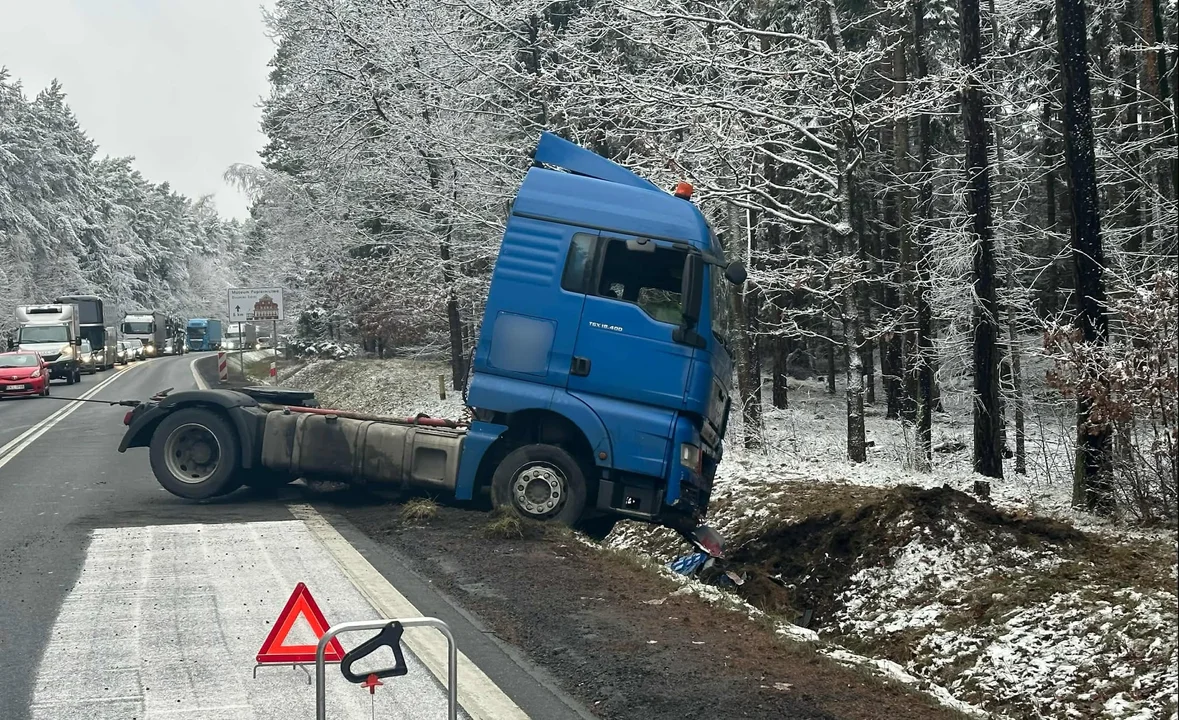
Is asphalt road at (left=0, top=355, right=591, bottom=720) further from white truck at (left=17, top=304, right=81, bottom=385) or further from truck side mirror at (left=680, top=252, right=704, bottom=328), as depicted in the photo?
white truck at (left=17, top=304, right=81, bottom=385)

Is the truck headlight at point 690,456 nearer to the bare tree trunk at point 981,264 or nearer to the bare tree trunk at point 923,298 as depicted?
the bare tree trunk at point 981,264

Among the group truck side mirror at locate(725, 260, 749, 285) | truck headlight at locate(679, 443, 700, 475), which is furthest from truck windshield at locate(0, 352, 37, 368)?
truck side mirror at locate(725, 260, 749, 285)

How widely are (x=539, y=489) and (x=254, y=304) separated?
23437 mm

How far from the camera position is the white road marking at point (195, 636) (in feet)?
19.3

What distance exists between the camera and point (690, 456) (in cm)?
1072

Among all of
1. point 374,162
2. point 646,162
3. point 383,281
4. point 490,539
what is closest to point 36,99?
point 383,281

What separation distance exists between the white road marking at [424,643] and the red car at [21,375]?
1078 inches

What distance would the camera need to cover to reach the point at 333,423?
498 inches

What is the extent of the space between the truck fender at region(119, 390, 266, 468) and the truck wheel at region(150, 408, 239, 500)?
0.31 feet

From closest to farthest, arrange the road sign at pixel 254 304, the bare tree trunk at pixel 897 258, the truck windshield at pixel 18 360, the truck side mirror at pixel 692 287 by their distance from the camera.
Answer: the truck side mirror at pixel 692 287
the bare tree trunk at pixel 897 258
the road sign at pixel 254 304
the truck windshield at pixel 18 360

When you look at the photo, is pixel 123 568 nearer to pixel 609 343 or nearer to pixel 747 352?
pixel 609 343

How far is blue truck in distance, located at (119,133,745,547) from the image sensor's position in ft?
34.8

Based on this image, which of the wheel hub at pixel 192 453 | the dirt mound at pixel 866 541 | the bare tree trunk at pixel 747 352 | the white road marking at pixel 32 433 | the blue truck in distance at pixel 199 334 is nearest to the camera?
the dirt mound at pixel 866 541

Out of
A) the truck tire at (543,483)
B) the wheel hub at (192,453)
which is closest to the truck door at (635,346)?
the truck tire at (543,483)
